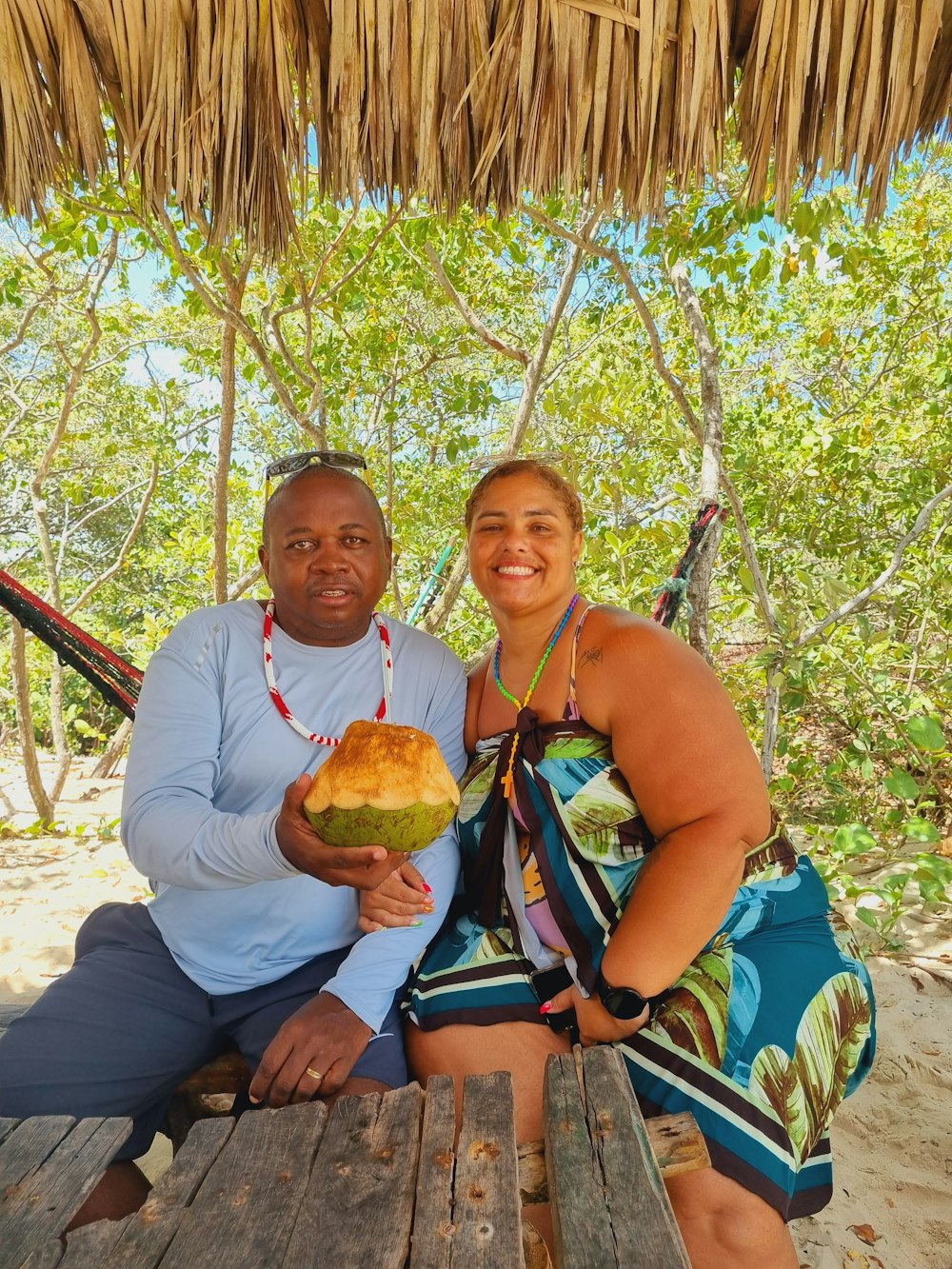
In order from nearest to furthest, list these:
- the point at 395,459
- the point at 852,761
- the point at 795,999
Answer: the point at 795,999 → the point at 852,761 → the point at 395,459

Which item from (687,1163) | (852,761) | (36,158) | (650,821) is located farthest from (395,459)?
(687,1163)

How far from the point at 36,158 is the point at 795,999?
2.23m

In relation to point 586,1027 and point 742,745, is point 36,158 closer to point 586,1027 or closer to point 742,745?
point 742,745

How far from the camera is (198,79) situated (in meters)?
1.74

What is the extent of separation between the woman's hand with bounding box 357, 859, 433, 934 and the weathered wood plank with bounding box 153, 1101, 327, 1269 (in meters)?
0.39

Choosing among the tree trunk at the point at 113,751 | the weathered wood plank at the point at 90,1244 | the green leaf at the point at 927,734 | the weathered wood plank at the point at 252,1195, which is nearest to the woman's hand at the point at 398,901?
the weathered wood plank at the point at 252,1195

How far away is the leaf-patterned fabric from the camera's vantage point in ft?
4.64

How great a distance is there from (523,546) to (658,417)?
424 cm

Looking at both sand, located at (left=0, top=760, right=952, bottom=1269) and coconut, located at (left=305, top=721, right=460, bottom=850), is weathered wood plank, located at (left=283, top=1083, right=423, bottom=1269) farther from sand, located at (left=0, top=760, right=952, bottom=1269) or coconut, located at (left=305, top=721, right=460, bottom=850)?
sand, located at (left=0, top=760, right=952, bottom=1269)

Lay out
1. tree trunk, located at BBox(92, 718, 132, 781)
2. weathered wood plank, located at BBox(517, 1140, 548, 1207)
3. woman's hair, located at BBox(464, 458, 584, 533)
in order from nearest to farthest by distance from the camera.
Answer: weathered wood plank, located at BBox(517, 1140, 548, 1207)
woman's hair, located at BBox(464, 458, 584, 533)
tree trunk, located at BBox(92, 718, 132, 781)

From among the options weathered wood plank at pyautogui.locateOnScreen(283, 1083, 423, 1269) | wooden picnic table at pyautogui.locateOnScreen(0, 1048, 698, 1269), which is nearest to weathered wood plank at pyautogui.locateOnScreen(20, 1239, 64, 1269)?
wooden picnic table at pyautogui.locateOnScreen(0, 1048, 698, 1269)

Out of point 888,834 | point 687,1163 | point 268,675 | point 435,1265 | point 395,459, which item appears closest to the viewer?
point 435,1265

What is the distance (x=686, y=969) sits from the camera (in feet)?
5.18

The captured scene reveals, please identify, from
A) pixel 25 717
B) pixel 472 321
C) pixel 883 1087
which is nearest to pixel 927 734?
pixel 883 1087
